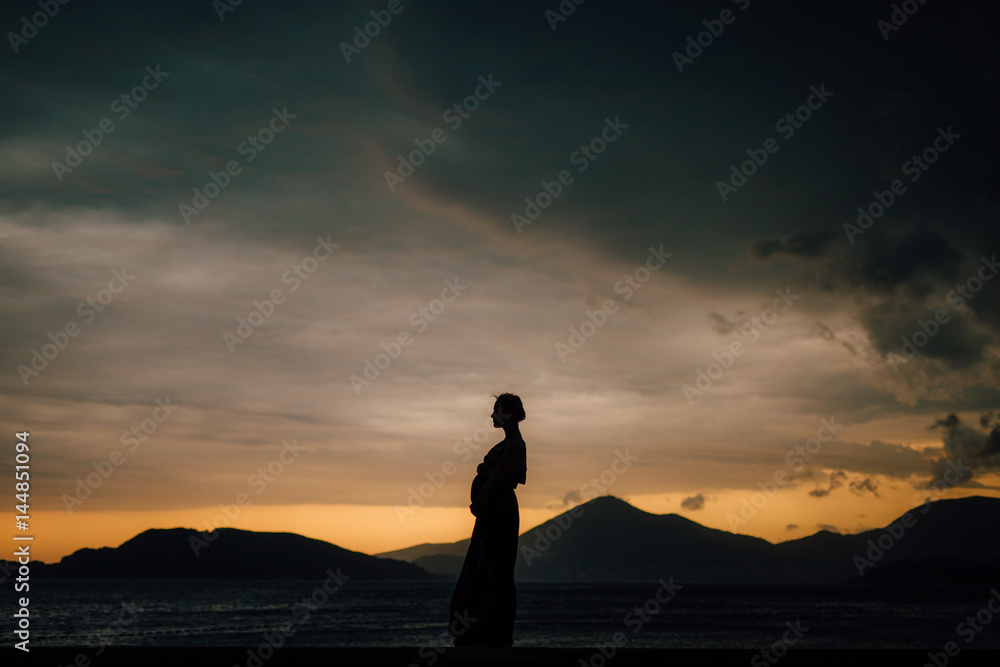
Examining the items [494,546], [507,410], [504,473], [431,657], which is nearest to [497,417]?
[507,410]

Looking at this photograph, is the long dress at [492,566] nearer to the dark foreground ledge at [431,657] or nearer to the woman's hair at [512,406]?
the woman's hair at [512,406]

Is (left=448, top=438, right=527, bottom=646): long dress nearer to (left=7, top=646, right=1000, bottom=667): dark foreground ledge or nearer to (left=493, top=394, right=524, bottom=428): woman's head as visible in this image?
(left=493, top=394, right=524, bottom=428): woman's head

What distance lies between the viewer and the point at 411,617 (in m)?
80.2

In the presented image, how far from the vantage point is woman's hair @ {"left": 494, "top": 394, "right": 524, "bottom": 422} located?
6113mm

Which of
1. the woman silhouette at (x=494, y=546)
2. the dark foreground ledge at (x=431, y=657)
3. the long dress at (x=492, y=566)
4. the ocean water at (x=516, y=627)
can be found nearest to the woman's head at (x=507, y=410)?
the woman silhouette at (x=494, y=546)

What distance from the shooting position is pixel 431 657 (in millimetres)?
4129

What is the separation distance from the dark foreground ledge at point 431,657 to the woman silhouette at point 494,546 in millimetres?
1328

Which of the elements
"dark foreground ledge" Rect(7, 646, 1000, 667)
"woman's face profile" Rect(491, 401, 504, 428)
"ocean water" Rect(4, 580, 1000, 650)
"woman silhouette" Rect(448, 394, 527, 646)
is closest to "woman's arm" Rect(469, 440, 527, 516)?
"woman silhouette" Rect(448, 394, 527, 646)

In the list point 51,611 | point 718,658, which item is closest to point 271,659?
point 718,658

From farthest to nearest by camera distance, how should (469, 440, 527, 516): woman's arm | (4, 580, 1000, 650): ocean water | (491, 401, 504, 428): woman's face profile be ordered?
(4, 580, 1000, 650): ocean water < (491, 401, 504, 428): woman's face profile < (469, 440, 527, 516): woman's arm

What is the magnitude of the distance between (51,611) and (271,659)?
100975 millimetres

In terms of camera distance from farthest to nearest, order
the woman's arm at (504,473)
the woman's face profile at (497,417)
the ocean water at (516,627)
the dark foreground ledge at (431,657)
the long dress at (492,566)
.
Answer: the ocean water at (516,627), the woman's face profile at (497,417), the woman's arm at (504,473), the long dress at (492,566), the dark foreground ledge at (431,657)

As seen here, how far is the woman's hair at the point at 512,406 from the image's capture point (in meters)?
6.11

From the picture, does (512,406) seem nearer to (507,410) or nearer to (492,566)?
(507,410)
